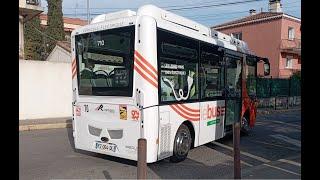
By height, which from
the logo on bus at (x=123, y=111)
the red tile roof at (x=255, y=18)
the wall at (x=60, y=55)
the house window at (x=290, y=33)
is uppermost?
the red tile roof at (x=255, y=18)

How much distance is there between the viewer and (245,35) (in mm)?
39531

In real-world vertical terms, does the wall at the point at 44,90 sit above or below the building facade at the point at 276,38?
below

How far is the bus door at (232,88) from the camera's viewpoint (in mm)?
10217

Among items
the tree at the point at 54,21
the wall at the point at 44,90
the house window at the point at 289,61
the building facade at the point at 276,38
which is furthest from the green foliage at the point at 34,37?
the house window at the point at 289,61

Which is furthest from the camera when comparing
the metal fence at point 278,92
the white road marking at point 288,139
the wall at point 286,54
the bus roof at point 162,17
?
the wall at point 286,54

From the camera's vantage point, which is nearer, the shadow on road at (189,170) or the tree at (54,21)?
the shadow on road at (189,170)

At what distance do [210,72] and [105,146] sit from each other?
3307 millimetres

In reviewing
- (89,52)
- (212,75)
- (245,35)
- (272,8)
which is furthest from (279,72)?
(89,52)

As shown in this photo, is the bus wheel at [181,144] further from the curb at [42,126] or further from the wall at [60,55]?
the wall at [60,55]

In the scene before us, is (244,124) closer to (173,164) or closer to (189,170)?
(173,164)

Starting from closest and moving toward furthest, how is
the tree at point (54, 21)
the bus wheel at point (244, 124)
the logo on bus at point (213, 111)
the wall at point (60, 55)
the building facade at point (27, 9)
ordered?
the logo on bus at point (213, 111)
the bus wheel at point (244, 124)
the building facade at point (27, 9)
the wall at point (60, 55)
the tree at point (54, 21)

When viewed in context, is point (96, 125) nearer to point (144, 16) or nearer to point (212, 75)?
point (144, 16)

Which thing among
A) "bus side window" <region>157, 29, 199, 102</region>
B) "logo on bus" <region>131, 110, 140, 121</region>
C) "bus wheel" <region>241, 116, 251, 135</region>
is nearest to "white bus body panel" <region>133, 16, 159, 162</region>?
"logo on bus" <region>131, 110, 140, 121</region>

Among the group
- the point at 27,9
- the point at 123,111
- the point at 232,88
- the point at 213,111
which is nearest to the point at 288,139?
the point at 232,88
